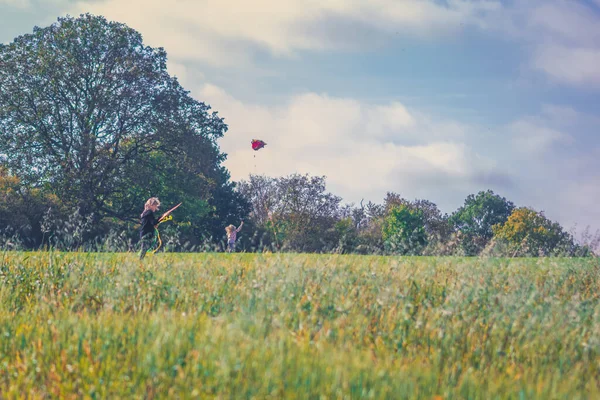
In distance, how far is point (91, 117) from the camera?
29.7m

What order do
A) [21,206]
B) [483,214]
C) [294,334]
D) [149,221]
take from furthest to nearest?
[483,214] < [21,206] < [149,221] < [294,334]

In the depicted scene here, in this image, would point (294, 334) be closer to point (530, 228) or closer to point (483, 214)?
point (530, 228)

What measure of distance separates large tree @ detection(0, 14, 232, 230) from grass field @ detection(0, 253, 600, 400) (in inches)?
774

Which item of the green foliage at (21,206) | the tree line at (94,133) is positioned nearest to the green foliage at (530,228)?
the tree line at (94,133)

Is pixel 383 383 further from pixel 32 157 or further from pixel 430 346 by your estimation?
pixel 32 157

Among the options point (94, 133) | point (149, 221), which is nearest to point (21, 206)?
point (94, 133)

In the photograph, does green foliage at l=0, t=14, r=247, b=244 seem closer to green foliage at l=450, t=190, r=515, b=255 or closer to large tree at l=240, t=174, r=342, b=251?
large tree at l=240, t=174, r=342, b=251

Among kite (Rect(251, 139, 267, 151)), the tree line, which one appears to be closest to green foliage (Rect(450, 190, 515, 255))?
the tree line

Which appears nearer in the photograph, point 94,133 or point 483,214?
point 94,133

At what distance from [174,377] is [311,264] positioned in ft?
16.4

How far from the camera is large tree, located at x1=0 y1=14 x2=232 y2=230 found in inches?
1129

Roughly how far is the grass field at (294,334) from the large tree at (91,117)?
64.5 feet

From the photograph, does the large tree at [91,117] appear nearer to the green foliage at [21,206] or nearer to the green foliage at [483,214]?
the green foliage at [21,206]

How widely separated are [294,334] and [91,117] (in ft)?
86.3
